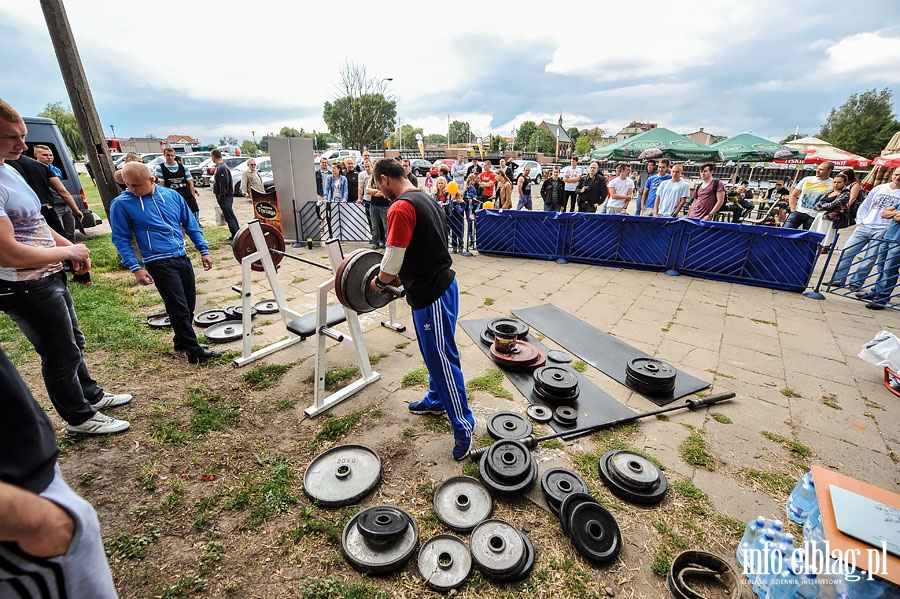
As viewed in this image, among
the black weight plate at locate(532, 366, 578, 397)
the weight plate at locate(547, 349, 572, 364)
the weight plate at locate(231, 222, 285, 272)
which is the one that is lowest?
the weight plate at locate(547, 349, 572, 364)

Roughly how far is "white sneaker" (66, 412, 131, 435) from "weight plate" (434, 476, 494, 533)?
105 inches

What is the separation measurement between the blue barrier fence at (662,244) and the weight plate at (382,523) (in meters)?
6.88

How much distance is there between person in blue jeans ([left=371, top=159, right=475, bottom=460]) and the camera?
2545 millimetres

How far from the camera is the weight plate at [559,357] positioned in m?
4.24

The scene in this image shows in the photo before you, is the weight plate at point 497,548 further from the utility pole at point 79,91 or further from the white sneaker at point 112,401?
the utility pole at point 79,91

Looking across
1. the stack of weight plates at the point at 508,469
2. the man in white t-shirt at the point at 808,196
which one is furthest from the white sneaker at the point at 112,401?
the man in white t-shirt at the point at 808,196

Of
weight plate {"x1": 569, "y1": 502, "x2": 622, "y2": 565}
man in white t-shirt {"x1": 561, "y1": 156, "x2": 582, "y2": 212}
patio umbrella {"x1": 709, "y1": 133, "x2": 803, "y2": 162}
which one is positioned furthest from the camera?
patio umbrella {"x1": 709, "y1": 133, "x2": 803, "y2": 162}

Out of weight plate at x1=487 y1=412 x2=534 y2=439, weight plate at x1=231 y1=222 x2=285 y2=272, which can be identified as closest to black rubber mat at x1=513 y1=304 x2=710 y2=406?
weight plate at x1=487 y1=412 x2=534 y2=439

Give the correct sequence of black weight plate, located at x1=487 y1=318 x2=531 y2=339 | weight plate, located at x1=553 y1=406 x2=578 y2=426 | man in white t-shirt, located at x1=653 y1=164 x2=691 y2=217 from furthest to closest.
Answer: man in white t-shirt, located at x1=653 y1=164 x2=691 y2=217 < black weight plate, located at x1=487 y1=318 x2=531 y2=339 < weight plate, located at x1=553 y1=406 x2=578 y2=426

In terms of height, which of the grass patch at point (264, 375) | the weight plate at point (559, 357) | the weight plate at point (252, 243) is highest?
the weight plate at point (252, 243)

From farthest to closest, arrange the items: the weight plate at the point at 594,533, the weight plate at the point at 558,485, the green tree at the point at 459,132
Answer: the green tree at the point at 459,132
the weight plate at the point at 558,485
the weight plate at the point at 594,533

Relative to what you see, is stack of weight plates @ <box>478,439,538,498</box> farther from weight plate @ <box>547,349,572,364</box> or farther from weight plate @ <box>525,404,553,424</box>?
weight plate @ <box>547,349,572,364</box>

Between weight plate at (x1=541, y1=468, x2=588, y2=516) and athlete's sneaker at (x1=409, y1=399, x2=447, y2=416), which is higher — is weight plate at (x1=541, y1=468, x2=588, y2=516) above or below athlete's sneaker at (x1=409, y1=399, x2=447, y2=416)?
above

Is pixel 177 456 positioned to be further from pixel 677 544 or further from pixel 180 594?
pixel 677 544
